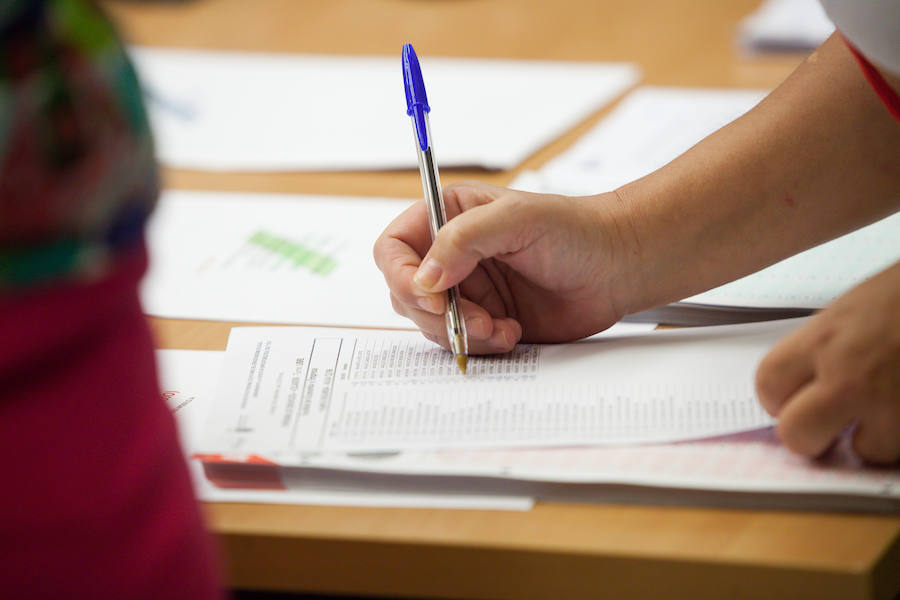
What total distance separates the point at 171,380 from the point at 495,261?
25 cm

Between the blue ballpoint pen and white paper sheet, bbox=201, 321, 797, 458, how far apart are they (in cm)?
2

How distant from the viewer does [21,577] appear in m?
0.39

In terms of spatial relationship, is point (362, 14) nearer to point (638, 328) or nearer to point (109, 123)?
point (638, 328)

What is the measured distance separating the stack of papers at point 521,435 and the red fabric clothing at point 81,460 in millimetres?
Result: 202

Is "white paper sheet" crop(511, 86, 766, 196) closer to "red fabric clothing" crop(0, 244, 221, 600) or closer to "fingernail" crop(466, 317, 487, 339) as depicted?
"fingernail" crop(466, 317, 487, 339)

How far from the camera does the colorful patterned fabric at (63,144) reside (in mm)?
371

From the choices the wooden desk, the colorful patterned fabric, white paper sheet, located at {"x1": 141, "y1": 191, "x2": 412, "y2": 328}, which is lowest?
the wooden desk

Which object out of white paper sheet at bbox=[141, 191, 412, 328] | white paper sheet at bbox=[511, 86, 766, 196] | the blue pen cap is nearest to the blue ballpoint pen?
the blue pen cap

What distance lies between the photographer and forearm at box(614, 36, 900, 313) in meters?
0.74

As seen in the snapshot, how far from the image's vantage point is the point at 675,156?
105 centimetres

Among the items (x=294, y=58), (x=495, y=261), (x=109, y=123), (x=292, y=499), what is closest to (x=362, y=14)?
(x=294, y=58)

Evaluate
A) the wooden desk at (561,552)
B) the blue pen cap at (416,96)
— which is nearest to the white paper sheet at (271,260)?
the blue pen cap at (416,96)

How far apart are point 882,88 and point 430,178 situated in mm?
302

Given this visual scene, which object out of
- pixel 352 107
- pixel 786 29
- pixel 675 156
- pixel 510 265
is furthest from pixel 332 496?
pixel 786 29
